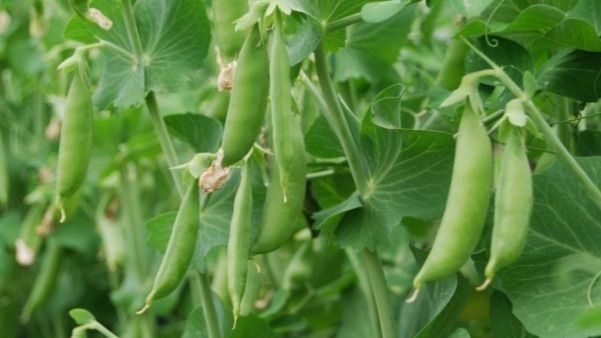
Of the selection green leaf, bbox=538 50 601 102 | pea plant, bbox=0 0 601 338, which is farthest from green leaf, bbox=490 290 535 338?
green leaf, bbox=538 50 601 102

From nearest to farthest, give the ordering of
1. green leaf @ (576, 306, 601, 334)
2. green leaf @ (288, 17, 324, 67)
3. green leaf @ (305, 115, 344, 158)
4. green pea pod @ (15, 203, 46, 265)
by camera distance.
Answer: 1. green leaf @ (576, 306, 601, 334)
2. green leaf @ (288, 17, 324, 67)
3. green leaf @ (305, 115, 344, 158)
4. green pea pod @ (15, 203, 46, 265)

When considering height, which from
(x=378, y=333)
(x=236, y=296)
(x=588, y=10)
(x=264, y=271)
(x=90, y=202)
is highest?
(x=588, y=10)

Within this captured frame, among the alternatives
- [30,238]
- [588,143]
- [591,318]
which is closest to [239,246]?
[591,318]

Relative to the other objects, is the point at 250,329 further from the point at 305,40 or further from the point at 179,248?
the point at 305,40

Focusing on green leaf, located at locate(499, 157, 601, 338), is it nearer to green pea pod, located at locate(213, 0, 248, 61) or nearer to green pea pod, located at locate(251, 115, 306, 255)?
green pea pod, located at locate(251, 115, 306, 255)

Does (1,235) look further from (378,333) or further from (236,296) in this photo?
(236,296)

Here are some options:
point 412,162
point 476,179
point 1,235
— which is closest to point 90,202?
point 1,235
